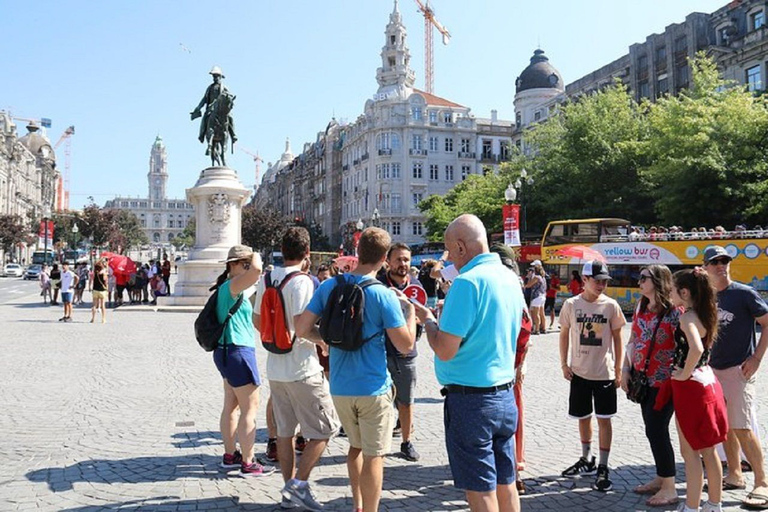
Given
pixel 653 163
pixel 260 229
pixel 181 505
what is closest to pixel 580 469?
pixel 181 505

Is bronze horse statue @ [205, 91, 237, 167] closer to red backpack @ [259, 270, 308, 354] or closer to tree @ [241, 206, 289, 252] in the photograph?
red backpack @ [259, 270, 308, 354]

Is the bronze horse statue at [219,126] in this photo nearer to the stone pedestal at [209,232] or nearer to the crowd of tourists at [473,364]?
the stone pedestal at [209,232]

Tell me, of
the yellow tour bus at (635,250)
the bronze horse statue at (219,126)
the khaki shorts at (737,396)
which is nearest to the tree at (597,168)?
the yellow tour bus at (635,250)

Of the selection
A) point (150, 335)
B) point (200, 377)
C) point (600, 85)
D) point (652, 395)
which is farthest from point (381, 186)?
point (652, 395)

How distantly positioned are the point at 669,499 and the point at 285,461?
3002 millimetres

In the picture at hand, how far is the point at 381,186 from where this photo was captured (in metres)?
76.1

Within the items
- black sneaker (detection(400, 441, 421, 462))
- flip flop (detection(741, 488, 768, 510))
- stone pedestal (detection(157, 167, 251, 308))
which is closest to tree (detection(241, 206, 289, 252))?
stone pedestal (detection(157, 167, 251, 308))

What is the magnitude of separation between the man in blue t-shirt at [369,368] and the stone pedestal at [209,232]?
2134 cm

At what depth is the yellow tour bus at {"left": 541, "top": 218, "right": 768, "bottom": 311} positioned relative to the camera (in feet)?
71.0

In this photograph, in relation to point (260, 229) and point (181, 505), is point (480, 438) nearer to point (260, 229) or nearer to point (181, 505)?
point (181, 505)

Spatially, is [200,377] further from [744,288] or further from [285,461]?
[744,288]

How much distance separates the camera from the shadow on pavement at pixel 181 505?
4.89 m

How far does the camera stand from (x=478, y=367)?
3.73 m

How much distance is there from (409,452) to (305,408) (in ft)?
5.54
